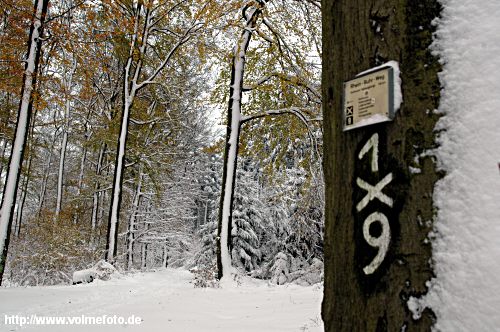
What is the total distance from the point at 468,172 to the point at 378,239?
1.13ft

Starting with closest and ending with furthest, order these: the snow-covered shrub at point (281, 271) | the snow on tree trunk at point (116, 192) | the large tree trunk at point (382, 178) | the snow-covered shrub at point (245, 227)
A: 1. the large tree trunk at point (382, 178)
2. the snow on tree trunk at point (116, 192)
3. the snow-covered shrub at point (281, 271)
4. the snow-covered shrub at point (245, 227)

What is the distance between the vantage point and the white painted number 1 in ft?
4.09

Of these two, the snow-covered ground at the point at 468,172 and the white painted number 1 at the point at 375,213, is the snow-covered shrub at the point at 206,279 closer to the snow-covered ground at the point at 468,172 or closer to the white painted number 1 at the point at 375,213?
the white painted number 1 at the point at 375,213

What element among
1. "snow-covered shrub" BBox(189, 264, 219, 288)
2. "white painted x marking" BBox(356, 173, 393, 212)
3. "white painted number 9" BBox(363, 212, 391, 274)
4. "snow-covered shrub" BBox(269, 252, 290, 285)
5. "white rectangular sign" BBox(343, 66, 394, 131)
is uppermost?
"white rectangular sign" BBox(343, 66, 394, 131)

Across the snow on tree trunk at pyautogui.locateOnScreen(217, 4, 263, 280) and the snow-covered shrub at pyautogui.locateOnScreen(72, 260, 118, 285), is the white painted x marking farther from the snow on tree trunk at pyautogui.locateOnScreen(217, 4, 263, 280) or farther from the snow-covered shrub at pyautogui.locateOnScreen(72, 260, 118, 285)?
the snow-covered shrub at pyautogui.locateOnScreen(72, 260, 118, 285)

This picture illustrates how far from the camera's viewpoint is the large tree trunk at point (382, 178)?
1189 millimetres

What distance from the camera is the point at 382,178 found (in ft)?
4.22

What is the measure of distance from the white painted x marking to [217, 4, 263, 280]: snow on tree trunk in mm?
7574

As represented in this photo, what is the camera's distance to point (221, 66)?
36.4 ft

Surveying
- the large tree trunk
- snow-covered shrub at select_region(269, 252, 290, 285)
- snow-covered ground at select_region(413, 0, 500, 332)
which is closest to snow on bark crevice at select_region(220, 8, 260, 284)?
snow-covered shrub at select_region(269, 252, 290, 285)

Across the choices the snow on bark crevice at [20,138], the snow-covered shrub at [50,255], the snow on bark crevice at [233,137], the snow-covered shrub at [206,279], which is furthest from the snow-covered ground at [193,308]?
the snow-covered shrub at [50,255]

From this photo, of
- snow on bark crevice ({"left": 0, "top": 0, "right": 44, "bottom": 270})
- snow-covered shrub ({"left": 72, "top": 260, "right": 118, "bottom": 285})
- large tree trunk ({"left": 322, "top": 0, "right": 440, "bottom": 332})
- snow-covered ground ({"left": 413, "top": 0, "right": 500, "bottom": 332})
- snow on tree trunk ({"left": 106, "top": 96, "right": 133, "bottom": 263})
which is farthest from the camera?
snow on tree trunk ({"left": 106, "top": 96, "right": 133, "bottom": 263})

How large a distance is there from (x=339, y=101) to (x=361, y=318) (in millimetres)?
806

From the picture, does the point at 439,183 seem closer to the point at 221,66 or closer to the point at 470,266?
the point at 470,266
